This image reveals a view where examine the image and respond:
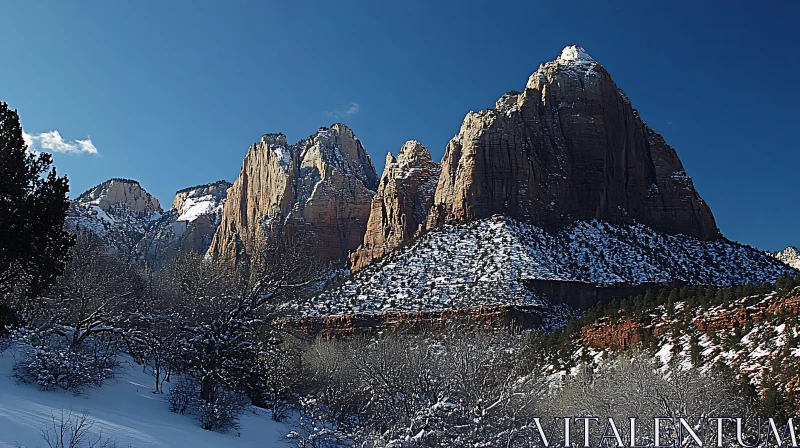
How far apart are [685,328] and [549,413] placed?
1044cm

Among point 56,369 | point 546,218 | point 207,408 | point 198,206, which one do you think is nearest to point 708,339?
point 207,408

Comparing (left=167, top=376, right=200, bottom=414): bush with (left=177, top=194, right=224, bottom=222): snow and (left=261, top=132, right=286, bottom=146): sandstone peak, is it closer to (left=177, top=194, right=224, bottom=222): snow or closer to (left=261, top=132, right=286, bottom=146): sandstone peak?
(left=261, top=132, right=286, bottom=146): sandstone peak

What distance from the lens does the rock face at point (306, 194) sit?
112625 millimetres

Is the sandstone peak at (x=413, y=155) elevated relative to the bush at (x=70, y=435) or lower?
elevated

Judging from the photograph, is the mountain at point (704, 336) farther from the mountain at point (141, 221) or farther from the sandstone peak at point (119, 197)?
the sandstone peak at point (119, 197)

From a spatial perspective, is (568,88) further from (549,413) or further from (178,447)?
(178,447)

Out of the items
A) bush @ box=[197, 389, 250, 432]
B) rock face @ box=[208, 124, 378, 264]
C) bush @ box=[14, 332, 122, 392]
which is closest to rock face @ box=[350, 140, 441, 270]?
rock face @ box=[208, 124, 378, 264]

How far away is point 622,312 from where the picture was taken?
122ft

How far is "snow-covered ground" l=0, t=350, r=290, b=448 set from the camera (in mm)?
13328

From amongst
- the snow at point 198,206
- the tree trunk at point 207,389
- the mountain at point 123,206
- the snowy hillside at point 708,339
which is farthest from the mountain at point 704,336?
the snow at point 198,206

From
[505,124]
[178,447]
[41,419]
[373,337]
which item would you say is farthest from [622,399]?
[505,124]

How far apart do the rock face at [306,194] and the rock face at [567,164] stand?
3138 cm

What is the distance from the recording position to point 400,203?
314 ft

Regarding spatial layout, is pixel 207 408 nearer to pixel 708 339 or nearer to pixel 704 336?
pixel 708 339
